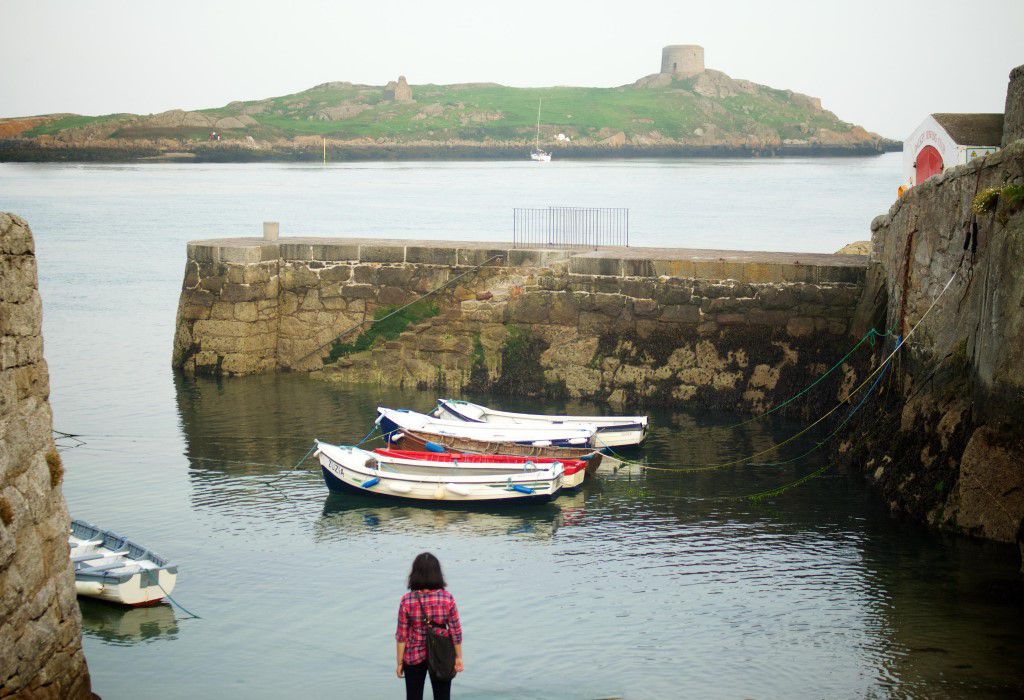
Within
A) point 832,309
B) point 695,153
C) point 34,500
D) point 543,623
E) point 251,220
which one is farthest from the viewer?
point 695,153

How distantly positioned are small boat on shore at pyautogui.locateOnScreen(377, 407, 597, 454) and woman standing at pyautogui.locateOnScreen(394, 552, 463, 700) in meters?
8.74

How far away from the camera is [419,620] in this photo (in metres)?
6.86

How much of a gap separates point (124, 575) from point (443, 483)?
14.3ft

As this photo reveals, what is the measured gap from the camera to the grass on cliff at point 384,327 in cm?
2023

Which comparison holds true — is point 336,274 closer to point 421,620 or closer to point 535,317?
point 535,317

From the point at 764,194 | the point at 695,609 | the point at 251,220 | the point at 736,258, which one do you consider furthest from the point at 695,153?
the point at 695,609

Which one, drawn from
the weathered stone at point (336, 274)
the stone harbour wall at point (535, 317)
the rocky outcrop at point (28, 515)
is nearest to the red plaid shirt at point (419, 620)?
the rocky outcrop at point (28, 515)

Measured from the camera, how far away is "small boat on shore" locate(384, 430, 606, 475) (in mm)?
15562

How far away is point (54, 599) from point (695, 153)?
136221 mm

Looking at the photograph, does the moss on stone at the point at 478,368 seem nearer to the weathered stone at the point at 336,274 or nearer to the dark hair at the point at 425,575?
the weathered stone at the point at 336,274

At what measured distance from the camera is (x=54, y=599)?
7340 mm

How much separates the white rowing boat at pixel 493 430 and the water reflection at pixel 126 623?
5738mm

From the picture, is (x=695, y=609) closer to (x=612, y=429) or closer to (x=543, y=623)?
(x=543, y=623)

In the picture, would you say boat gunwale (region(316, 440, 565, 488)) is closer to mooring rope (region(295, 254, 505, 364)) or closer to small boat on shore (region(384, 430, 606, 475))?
small boat on shore (region(384, 430, 606, 475))
